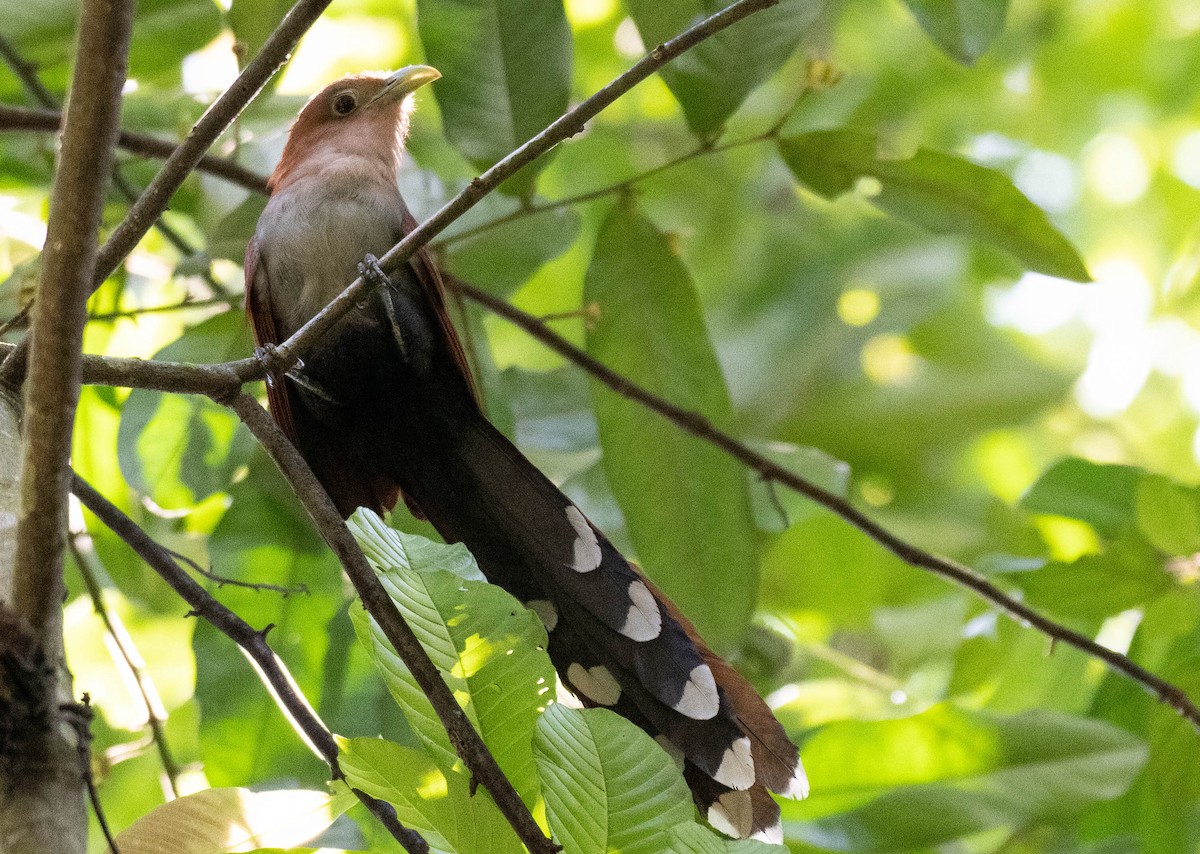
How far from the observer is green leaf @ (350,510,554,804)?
1588 mm

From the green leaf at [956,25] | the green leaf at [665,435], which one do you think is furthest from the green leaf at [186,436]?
the green leaf at [956,25]

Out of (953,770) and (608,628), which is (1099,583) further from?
(608,628)

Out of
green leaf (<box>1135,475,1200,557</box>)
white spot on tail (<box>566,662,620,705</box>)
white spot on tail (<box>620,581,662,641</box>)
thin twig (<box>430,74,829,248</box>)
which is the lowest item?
white spot on tail (<box>566,662,620,705</box>)

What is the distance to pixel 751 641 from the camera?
11.2 ft

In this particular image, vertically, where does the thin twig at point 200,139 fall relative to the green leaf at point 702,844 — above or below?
above

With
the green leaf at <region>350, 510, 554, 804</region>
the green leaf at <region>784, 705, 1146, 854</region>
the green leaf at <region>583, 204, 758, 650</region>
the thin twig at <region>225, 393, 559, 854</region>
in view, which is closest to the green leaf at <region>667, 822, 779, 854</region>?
the thin twig at <region>225, 393, 559, 854</region>

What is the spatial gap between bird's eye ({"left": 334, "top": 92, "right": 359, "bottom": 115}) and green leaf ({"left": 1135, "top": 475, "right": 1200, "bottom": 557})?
7.17 ft

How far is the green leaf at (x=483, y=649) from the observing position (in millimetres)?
1588

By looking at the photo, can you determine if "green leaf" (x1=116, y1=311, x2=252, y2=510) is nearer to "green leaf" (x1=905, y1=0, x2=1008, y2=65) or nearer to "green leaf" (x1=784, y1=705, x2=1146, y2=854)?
"green leaf" (x1=784, y1=705, x2=1146, y2=854)

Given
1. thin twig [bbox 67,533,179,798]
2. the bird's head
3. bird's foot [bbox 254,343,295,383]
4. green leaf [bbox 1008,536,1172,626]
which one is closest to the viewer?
bird's foot [bbox 254,343,295,383]

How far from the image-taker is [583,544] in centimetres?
227

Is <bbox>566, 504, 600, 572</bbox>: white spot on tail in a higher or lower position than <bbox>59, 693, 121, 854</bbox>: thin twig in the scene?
higher

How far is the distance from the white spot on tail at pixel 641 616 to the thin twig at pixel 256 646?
19.8 inches

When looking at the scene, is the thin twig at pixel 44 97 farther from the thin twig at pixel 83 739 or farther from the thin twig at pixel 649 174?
the thin twig at pixel 83 739
